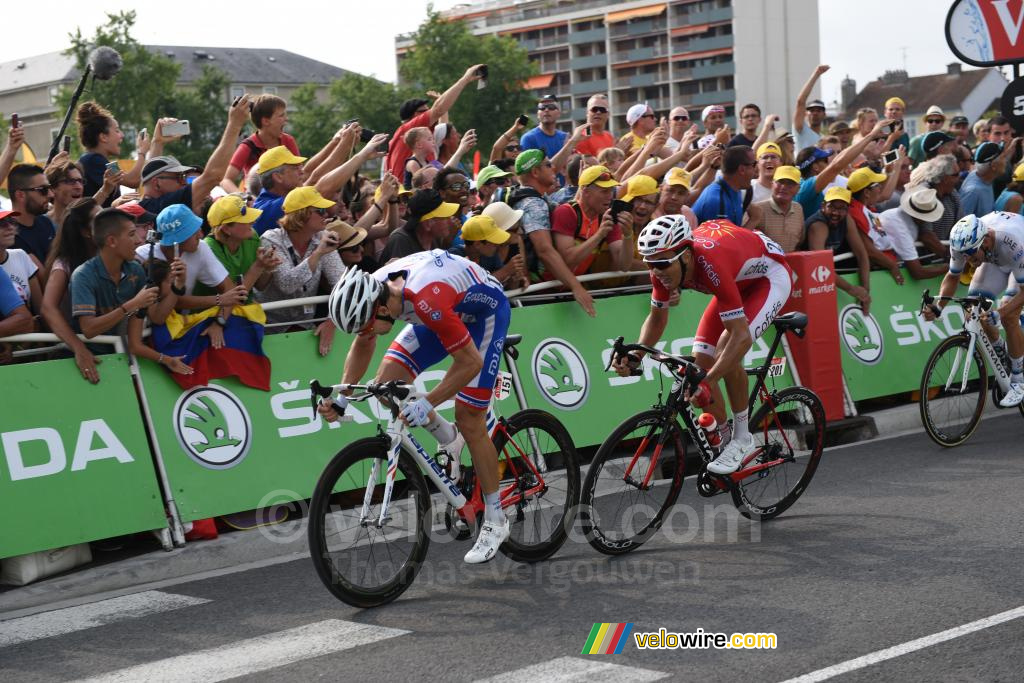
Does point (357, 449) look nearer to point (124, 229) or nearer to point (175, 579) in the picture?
point (175, 579)

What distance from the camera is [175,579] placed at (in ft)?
23.8

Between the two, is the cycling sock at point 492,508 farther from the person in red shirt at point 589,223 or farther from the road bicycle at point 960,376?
the road bicycle at point 960,376

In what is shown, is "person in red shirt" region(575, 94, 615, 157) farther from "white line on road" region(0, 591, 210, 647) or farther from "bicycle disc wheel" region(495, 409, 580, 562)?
"white line on road" region(0, 591, 210, 647)

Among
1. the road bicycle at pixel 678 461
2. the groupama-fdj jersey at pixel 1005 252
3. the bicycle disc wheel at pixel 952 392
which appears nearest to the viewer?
the road bicycle at pixel 678 461

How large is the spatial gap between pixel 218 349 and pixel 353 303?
247 cm

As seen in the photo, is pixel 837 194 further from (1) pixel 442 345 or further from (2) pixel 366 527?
(2) pixel 366 527

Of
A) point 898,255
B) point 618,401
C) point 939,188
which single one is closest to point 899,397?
point 898,255

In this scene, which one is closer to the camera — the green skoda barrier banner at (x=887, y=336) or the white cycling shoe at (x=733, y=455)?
the white cycling shoe at (x=733, y=455)

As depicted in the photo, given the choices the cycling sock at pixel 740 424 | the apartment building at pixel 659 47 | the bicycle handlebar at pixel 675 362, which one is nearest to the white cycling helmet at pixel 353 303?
the bicycle handlebar at pixel 675 362

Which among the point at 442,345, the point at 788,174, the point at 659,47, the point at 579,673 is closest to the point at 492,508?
the point at 442,345

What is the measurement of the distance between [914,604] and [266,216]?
535 centimetres

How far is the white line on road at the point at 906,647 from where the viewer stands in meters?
4.85

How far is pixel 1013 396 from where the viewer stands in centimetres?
1052

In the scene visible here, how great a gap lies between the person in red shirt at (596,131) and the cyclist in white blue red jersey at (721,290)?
6043 millimetres
